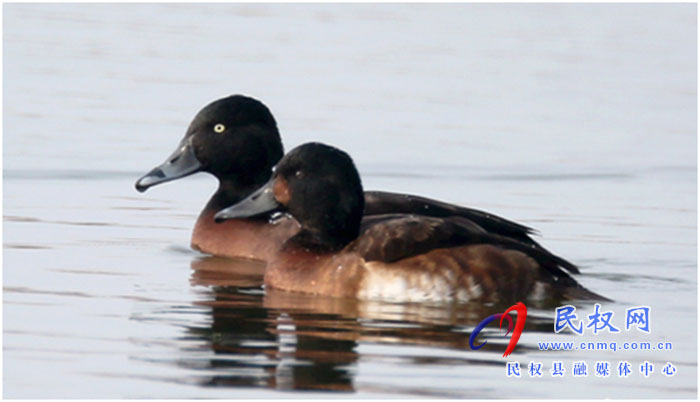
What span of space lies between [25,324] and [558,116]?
912 centimetres

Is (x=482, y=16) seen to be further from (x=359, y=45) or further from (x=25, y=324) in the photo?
(x=25, y=324)

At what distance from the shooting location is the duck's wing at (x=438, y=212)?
10484mm

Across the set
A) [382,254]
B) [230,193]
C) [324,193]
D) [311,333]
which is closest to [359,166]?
[230,193]

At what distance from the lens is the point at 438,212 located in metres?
10.6

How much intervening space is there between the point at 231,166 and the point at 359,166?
280cm

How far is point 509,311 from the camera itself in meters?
9.16

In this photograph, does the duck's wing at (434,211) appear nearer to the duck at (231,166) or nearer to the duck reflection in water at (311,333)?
the duck at (231,166)

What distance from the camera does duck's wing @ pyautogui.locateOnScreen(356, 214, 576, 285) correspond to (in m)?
9.42

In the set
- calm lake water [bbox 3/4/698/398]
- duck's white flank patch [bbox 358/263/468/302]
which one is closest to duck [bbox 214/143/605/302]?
duck's white flank patch [bbox 358/263/468/302]

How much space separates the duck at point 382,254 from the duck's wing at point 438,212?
0.54 meters

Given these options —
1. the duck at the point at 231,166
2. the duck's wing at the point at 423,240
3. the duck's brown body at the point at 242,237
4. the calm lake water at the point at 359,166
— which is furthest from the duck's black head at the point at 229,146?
the duck's wing at the point at 423,240

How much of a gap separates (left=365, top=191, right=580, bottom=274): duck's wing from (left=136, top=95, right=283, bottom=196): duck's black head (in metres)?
1.26

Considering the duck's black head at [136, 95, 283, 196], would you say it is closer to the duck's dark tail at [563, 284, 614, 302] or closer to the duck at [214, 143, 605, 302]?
the duck at [214, 143, 605, 302]

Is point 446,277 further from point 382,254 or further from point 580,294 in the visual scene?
point 580,294
